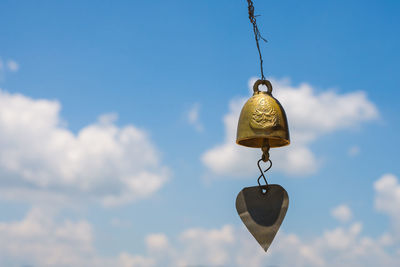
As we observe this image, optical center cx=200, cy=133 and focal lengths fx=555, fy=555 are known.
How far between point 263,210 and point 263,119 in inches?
33.1

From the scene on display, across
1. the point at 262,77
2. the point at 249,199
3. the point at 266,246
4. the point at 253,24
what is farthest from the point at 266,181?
the point at 253,24

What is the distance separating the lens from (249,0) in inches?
208

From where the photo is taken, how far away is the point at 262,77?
5.32 m

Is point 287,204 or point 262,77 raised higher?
point 262,77

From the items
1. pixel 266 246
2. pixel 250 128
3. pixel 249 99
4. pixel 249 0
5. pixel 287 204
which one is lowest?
pixel 266 246

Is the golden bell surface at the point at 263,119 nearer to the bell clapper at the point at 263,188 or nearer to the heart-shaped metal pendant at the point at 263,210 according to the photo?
the bell clapper at the point at 263,188

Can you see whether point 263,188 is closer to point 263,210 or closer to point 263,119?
point 263,210

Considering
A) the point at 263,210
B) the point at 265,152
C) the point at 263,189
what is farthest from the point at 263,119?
the point at 263,210

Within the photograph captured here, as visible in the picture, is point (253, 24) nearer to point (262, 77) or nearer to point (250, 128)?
point (262, 77)

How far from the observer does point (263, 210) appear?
5117mm

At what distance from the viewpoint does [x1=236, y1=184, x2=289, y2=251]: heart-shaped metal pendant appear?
5043 millimetres

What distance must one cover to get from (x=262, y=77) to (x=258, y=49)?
273 mm

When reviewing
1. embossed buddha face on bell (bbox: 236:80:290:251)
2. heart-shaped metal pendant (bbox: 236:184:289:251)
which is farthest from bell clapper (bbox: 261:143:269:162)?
heart-shaped metal pendant (bbox: 236:184:289:251)

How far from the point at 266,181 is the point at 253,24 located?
150cm
